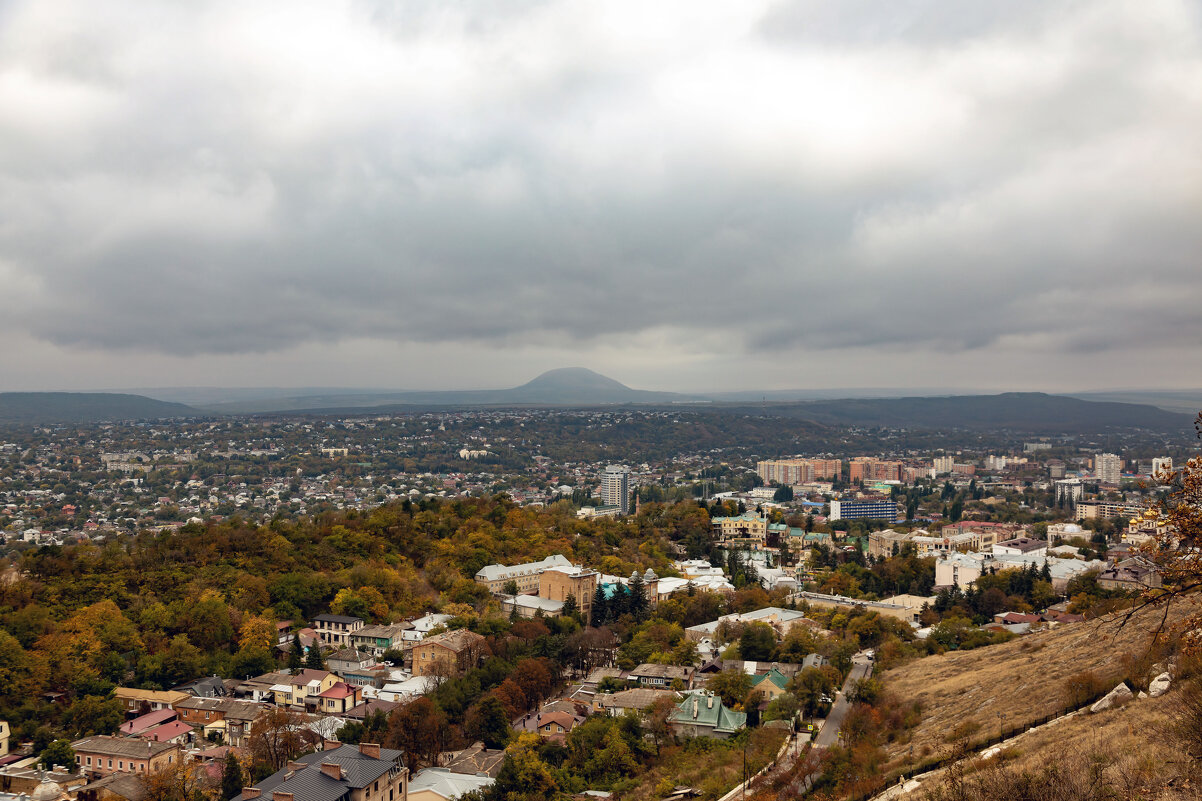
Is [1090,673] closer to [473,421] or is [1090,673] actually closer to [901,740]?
[901,740]

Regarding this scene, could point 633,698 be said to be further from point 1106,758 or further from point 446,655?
point 1106,758

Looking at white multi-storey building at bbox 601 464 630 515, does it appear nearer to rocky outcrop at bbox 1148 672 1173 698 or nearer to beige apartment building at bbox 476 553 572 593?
beige apartment building at bbox 476 553 572 593

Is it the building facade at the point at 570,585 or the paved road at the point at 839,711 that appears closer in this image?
the paved road at the point at 839,711

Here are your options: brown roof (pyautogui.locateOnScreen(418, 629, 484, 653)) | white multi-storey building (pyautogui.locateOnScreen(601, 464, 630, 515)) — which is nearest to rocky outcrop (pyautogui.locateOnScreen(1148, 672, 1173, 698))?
brown roof (pyautogui.locateOnScreen(418, 629, 484, 653))

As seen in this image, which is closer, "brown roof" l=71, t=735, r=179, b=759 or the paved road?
"brown roof" l=71, t=735, r=179, b=759

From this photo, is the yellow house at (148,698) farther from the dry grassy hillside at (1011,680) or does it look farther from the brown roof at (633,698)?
the dry grassy hillside at (1011,680)

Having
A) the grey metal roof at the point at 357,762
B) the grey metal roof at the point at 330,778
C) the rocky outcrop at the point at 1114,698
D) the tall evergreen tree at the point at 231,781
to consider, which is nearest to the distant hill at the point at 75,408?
the tall evergreen tree at the point at 231,781
